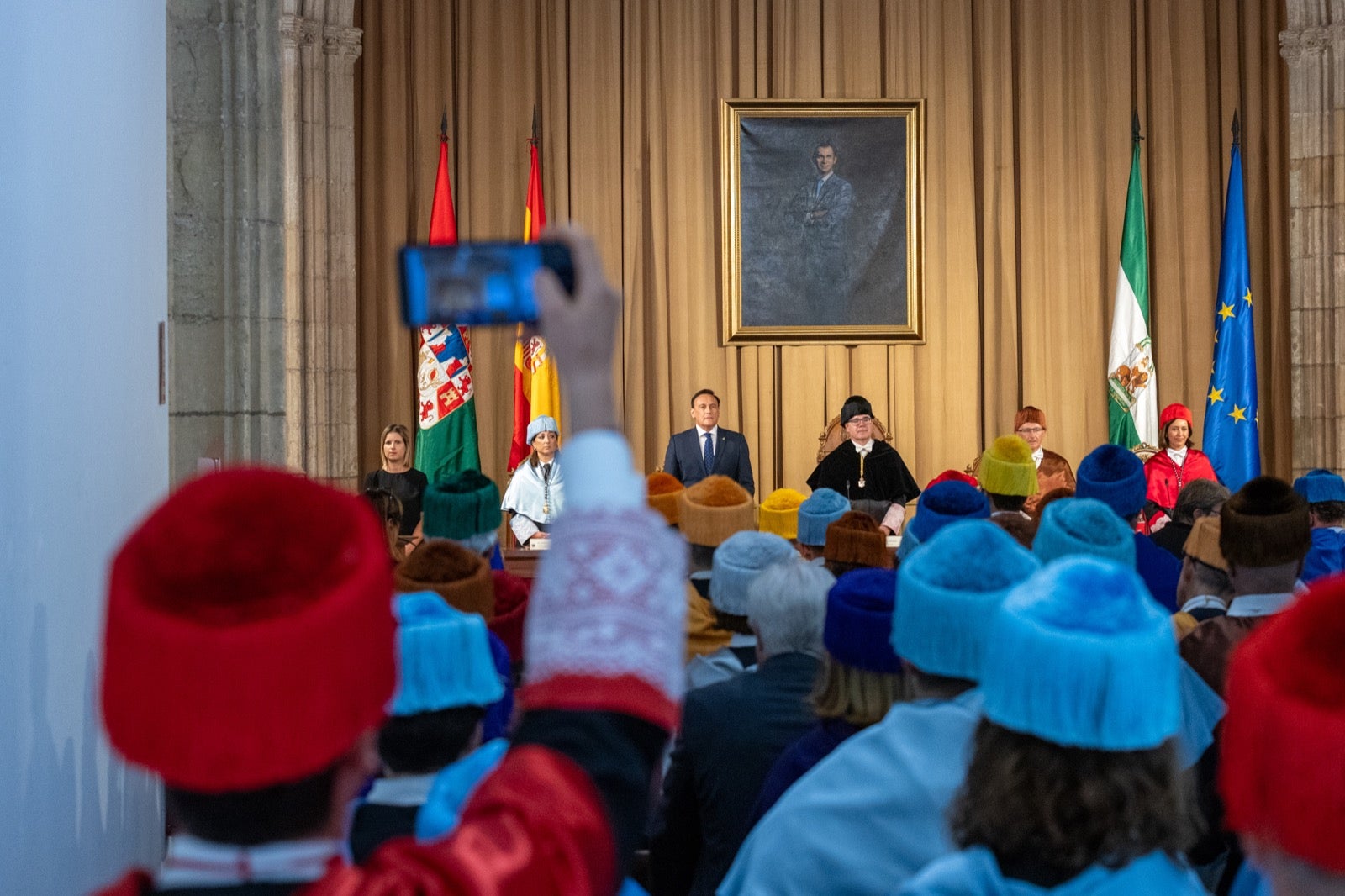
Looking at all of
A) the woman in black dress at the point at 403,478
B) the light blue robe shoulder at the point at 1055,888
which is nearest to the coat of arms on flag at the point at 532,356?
the woman in black dress at the point at 403,478

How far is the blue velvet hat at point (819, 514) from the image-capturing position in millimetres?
5453

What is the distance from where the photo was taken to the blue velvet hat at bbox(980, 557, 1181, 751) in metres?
1.67

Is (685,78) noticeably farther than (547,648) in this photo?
Yes

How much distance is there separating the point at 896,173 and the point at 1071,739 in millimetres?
10603

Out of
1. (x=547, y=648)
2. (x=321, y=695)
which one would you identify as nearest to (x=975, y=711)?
(x=547, y=648)

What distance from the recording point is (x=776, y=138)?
1181cm

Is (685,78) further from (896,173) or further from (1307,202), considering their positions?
(1307,202)

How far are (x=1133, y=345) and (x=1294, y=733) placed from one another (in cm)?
1042

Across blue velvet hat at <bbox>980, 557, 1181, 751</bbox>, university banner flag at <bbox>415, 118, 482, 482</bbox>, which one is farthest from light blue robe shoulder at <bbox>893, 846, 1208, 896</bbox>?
university banner flag at <bbox>415, 118, 482, 482</bbox>

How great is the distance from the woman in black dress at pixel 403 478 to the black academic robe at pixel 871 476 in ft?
8.50

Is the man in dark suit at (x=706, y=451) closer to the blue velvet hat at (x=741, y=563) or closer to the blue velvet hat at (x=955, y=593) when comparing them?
the blue velvet hat at (x=741, y=563)

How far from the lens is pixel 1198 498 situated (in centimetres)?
556

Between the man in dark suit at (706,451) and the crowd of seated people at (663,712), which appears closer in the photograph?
the crowd of seated people at (663,712)

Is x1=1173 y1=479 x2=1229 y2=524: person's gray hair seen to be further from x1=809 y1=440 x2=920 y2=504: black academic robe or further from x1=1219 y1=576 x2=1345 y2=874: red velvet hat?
Result: x1=1219 y1=576 x2=1345 y2=874: red velvet hat
